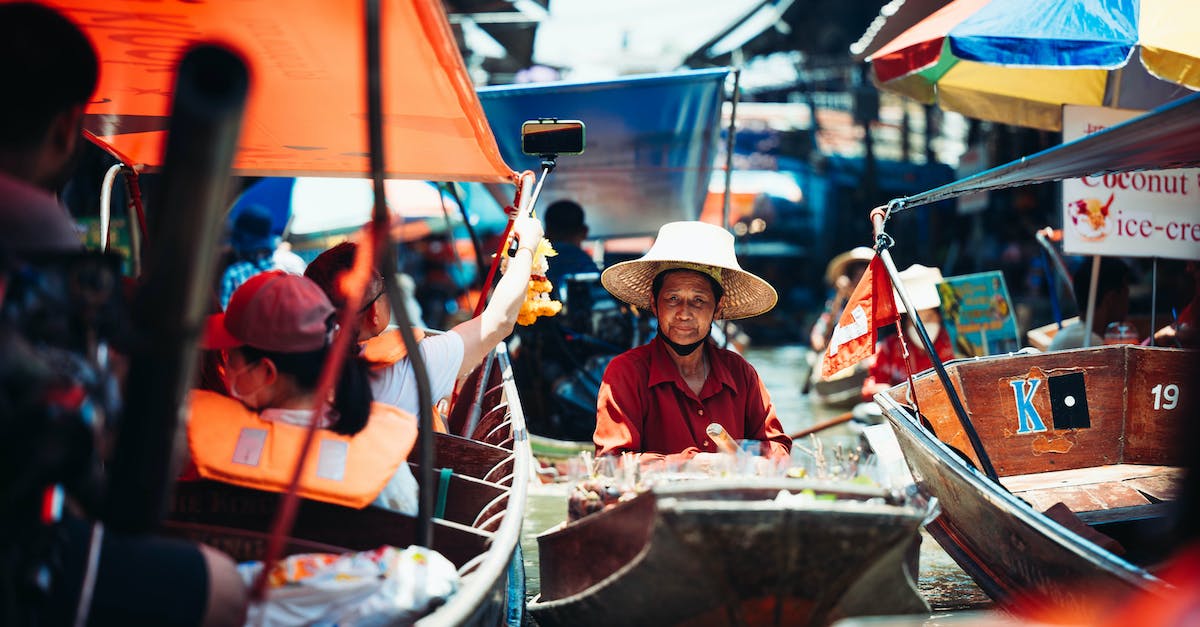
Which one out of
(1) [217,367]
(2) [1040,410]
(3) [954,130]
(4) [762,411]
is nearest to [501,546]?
(1) [217,367]

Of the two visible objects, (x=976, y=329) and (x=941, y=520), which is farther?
(x=976, y=329)

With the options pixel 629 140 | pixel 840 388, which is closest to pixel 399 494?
pixel 629 140

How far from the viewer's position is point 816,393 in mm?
10852

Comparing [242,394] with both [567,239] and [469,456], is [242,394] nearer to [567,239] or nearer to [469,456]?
[469,456]

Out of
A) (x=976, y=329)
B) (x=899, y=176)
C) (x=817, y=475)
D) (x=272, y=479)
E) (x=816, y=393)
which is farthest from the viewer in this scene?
(x=899, y=176)

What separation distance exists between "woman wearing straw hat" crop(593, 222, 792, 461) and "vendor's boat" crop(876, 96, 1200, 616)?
742mm

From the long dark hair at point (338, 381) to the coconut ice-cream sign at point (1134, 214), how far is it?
15.4ft

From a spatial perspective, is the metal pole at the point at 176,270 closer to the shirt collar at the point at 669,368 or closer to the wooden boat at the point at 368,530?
the wooden boat at the point at 368,530

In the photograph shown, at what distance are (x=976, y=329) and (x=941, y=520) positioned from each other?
127 inches

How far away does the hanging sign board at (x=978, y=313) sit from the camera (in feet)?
23.5

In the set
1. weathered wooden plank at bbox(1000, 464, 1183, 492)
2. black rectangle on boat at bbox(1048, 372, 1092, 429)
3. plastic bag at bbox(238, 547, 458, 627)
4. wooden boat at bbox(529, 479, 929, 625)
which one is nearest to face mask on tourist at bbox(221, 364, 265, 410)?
plastic bag at bbox(238, 547, 458, 627)

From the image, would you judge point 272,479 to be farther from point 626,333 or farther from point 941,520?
point 626,333

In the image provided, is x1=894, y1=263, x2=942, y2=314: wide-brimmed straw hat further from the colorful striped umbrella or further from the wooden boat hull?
the wooden boat hull

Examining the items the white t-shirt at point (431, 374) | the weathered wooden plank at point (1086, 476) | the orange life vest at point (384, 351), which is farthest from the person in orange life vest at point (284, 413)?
the weathered wooden plank at point (1086, 476)
